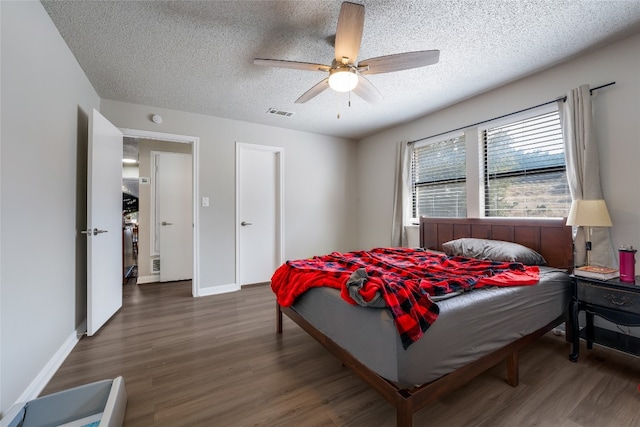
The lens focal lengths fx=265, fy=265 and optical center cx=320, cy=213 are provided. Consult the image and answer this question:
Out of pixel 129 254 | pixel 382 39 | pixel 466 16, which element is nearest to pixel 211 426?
pixel 382 39

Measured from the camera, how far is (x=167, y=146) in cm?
453

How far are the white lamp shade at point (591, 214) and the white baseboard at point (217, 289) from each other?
3.89 meters

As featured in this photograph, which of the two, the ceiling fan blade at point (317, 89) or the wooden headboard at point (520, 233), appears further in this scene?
the wooden headboard at point (520, 233)

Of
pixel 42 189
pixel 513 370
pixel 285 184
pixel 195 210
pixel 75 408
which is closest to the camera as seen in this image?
pixel 75 408

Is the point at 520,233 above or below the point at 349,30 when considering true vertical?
below

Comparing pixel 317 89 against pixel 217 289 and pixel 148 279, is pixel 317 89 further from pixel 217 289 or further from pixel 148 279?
pixel 148 279

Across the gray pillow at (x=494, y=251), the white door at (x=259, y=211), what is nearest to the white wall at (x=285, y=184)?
the white door at (x=259, y=211)

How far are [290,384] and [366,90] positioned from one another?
234 centimetres

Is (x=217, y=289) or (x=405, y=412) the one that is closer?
(x=405, y=412)

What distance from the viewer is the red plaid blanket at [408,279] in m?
1.28

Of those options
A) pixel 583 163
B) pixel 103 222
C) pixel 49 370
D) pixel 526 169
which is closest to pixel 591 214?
pixel 583 163

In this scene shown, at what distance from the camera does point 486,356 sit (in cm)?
153

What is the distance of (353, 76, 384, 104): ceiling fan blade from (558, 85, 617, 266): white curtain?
173cm

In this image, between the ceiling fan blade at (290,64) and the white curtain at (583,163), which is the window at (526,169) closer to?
the white curtain at (583,163)
